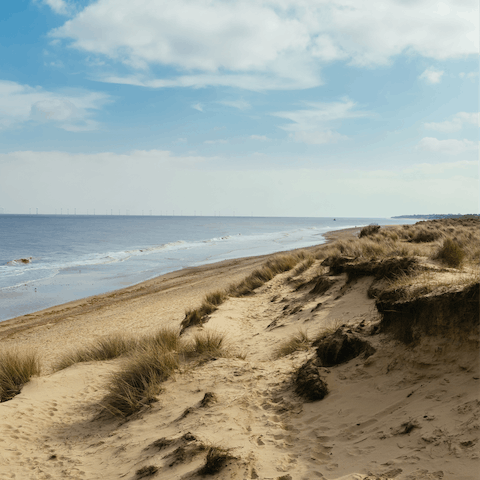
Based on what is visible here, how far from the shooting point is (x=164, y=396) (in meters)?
5.27

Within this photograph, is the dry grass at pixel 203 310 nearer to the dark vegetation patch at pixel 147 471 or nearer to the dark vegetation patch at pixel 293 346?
the dark vegetation patch at pixel 293 346

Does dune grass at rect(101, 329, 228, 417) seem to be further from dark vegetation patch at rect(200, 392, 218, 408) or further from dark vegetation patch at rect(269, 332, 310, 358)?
dark vegetation patch at rect(269, 332, 310, 358)

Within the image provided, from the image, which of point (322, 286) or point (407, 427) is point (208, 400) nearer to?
point (407, 427)

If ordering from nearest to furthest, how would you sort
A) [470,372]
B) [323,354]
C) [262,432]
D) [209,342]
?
[470,372]
[262,432]
[323,354]
[209,342]

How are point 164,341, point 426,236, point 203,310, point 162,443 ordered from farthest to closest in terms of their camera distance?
1. point 426,236
2. point 203,310
3. point 164,341
4. point 162,443

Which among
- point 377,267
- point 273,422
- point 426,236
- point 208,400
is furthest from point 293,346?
point 426,236

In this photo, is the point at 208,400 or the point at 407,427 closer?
the point at 407,427

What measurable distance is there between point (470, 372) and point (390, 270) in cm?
476

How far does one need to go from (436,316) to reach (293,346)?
263 centimetres

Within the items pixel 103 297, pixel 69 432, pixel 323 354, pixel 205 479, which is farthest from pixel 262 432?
pixel 103 297

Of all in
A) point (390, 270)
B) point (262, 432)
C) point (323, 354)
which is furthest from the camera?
point (390, 270)

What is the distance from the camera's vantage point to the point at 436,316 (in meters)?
4.38

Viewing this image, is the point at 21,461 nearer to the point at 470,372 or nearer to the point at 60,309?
the point at 470,372

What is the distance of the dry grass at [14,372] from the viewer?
6203 mm
